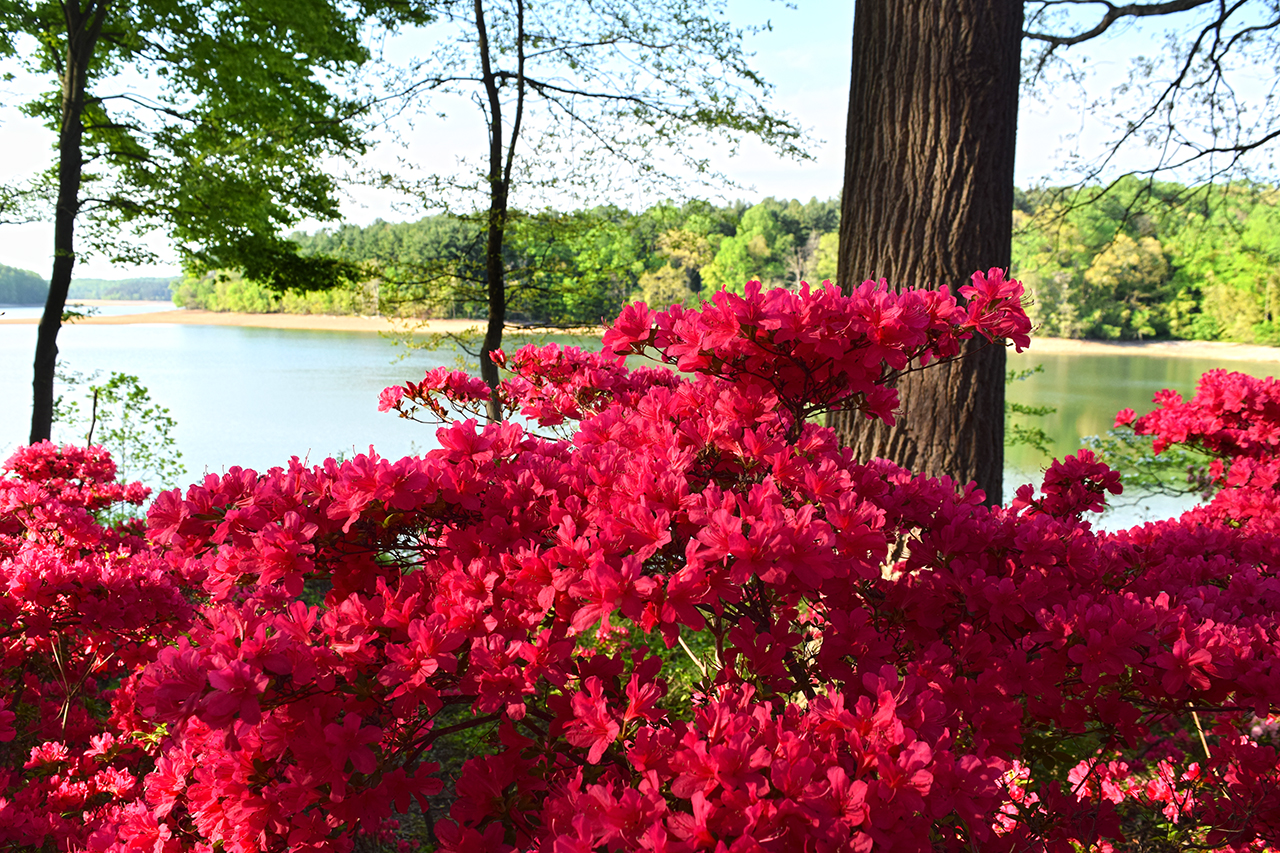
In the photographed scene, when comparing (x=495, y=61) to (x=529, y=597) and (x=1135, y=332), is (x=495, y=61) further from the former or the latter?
(x=1135, y=332)

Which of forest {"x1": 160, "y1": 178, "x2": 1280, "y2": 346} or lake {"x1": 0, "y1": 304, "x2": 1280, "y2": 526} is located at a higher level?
forest {"x1": 160, "y1": 178, "x2": 1280, "y2": 346}

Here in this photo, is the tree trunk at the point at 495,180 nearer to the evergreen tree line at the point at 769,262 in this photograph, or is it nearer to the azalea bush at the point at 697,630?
the evergreen tree line at the point at 769,262

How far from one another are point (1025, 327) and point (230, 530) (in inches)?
61.4

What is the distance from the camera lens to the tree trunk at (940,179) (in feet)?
9.23

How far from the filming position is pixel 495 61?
7.69 metres

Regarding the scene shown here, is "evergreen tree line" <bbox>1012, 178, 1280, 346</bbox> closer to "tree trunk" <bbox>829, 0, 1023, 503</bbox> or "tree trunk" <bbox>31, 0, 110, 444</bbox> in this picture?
"tree trunk" <bbox>829, 0, 1023, 503</bbox>

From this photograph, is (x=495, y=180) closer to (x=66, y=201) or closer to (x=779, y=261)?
(x=66, y=201)

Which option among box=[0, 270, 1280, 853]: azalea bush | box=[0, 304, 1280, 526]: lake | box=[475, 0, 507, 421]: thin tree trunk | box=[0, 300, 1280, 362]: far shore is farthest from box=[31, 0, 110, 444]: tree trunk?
box=[0, 300, 1280, 362]: far shore

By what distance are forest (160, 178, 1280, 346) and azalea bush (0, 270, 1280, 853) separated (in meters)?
0.35

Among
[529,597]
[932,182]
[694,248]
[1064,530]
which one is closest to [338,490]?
[529,597]

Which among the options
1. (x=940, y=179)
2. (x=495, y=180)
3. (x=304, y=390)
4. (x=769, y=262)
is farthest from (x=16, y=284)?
(x=769, y=262)

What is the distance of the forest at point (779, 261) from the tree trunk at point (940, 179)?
1.08 m

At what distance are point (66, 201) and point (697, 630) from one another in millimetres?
8084

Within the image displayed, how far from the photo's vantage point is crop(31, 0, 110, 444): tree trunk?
21.5 feet
